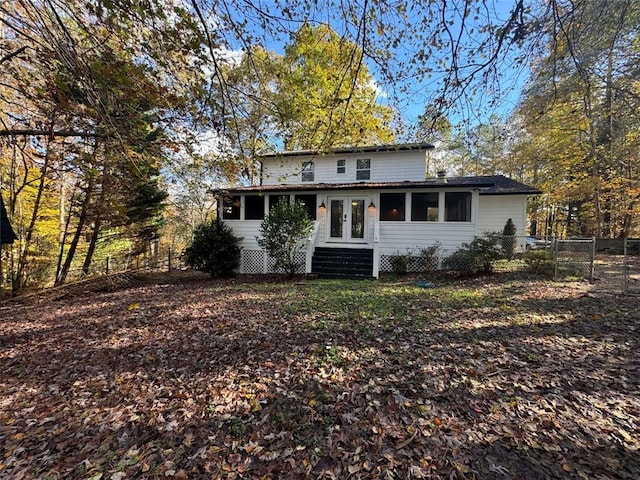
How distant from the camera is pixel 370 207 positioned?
11.4 metres

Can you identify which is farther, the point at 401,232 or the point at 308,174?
the point at 308,174

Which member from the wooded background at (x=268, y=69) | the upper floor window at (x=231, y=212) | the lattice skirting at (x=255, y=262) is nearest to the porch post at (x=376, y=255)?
the lattice skirting at (x=255, y=262)

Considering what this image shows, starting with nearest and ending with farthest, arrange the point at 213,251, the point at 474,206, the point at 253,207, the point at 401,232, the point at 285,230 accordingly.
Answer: the point at 285,230, the point at 474,206, the point at 213,251, the point at 401,232, the point at 253,207

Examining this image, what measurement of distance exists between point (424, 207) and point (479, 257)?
2.77 meters

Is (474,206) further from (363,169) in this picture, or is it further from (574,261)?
(363,169)

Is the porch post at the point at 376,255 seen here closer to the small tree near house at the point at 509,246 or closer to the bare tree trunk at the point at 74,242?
the small tree near house at the point at 509,246

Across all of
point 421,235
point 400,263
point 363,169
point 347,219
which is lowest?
point 400,263

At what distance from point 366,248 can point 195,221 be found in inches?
710

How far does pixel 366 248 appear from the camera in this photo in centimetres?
1131

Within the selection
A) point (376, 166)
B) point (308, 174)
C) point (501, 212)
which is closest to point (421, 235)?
point (376, 166)

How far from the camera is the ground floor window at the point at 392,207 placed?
36.5 feet

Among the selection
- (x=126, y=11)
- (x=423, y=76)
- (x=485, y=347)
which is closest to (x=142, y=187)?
(x=126, y=11)

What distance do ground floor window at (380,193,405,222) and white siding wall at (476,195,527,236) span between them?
535 centimetres

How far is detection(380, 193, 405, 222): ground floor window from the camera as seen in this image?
11117 millimetres
